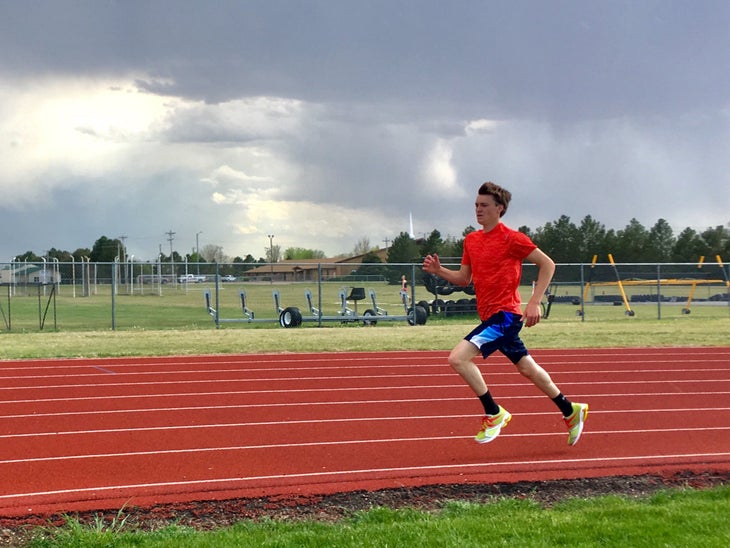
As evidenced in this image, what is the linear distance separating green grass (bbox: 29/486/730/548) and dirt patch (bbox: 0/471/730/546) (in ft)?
0.56

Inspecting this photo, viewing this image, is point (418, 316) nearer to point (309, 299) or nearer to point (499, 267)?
point (309, 299)

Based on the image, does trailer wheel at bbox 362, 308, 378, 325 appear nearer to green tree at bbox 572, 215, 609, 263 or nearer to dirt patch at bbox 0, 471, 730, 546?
dirt patch at bbox 0, 471, 730, 546

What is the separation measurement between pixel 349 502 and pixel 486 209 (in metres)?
2.46

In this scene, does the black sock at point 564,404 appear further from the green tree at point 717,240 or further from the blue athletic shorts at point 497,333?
the green tree at point 717,240

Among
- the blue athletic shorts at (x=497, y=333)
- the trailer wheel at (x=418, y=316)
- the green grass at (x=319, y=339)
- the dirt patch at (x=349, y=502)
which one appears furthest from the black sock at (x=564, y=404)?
the trailer wheel at (x=418, y=316)

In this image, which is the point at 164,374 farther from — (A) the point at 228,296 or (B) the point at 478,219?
(A) the point at 228,296

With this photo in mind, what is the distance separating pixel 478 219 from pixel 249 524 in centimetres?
290

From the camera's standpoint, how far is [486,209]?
6.21 metres

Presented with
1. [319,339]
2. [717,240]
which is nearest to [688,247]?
[717,240]

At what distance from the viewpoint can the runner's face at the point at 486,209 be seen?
6.21 metres

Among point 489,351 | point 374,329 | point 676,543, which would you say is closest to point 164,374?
point 489,351

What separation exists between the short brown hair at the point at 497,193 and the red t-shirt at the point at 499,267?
181 mm

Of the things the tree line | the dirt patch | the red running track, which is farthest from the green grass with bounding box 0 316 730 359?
the tree line

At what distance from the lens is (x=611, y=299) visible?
3691cm
